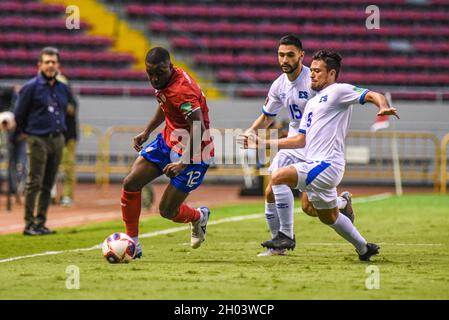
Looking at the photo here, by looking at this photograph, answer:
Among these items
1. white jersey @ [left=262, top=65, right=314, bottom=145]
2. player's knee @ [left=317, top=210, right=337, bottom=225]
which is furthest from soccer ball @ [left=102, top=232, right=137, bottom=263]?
white jersey @ [left=262, top=65, right=314, bottom=145]

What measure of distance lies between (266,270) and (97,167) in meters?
16.2

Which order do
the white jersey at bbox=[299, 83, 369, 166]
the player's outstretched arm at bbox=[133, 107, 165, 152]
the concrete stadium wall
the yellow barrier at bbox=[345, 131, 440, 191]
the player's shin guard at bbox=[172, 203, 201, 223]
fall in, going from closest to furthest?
the white jersey at bbox=[299, 83, 369, 166] → the player's shin guard at bbox=[172, 203, 201, 223] → the player's outstretched arm at bbox=[133, 107, 165, 152] → the yellow barrier at bbox=[345, 131, 440, 191] → the concrete stadium wall

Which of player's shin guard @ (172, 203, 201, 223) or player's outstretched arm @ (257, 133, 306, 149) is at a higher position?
player's outstretched arm @ (257, 133, 306, 149)

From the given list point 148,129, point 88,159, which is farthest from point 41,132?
point 88,159

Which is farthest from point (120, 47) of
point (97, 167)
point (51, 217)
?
point (51, 217)

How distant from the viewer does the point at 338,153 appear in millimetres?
9328

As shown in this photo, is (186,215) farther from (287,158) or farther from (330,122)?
(330,122)

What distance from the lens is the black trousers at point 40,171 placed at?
13258 mm

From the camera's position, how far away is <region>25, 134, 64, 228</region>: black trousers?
13.3 meters

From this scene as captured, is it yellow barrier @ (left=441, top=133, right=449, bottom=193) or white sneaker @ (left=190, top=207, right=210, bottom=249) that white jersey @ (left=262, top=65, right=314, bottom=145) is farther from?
yellow barrier @ (left=441, top=133, right=449, bottom=193)

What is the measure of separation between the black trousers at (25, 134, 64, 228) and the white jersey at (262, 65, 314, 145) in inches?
156

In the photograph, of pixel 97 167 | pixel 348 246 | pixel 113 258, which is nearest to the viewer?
pixel 113 258

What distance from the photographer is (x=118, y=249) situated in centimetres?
931

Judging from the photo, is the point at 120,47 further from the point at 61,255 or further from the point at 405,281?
the point at 405,281
